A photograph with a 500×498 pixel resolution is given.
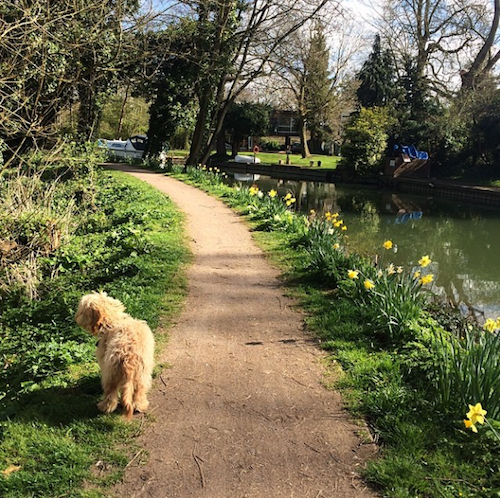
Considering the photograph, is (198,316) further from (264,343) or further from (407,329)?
(407,329)

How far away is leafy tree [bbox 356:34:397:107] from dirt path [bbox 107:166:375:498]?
35.3m

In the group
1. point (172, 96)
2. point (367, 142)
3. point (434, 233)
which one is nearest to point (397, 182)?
point (367, 142)

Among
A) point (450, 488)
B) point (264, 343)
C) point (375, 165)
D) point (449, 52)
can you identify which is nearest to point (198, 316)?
point (264, 343)

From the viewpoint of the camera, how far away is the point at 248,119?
41.7m

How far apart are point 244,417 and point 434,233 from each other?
15013mm

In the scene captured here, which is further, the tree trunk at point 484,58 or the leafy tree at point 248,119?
the leafy tree at point 248,119

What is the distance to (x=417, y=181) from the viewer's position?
1134 inches

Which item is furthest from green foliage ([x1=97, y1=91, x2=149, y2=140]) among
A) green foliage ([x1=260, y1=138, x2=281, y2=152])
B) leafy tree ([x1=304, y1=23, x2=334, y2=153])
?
green foliage ([x1=260, y1=138, x2=281, y2=152])

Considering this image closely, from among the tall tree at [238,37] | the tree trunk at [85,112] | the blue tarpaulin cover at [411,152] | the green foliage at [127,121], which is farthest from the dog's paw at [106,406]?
the green foliage at [127,121]

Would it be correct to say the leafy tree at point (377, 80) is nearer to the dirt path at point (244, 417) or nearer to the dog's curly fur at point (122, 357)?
the dirt path at point (244, 417)

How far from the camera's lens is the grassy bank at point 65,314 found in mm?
2902

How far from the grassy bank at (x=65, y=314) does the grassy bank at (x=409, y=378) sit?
5.53 feet

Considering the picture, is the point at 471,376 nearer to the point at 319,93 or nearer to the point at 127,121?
the point at 319,93

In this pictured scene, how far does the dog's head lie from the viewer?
359 cm
